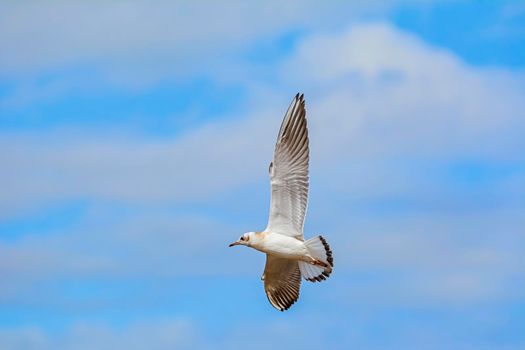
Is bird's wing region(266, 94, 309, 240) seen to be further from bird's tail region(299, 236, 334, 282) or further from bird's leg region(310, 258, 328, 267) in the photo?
bird's leg region(310, 258, 328, 267)

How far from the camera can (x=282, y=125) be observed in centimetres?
2181

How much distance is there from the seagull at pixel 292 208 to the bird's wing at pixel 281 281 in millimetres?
503

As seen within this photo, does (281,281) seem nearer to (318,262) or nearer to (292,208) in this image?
(318,262)

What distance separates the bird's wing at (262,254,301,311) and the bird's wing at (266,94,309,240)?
1.29 m

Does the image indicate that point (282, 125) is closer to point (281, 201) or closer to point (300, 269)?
point (281, 201)

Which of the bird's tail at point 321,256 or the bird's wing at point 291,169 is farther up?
the bird's wing at point 291,169

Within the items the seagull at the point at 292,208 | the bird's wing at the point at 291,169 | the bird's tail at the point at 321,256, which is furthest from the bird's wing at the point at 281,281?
the bird's wing at the point at 291,169

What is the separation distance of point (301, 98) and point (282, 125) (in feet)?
1.86

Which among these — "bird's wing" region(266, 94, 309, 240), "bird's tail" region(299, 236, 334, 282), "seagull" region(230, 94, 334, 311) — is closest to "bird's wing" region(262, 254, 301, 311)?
"seagull" region(230, 94, 334, 311)

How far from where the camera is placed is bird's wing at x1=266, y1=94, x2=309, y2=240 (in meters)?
21.8

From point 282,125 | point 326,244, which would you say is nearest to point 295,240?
point 326,244

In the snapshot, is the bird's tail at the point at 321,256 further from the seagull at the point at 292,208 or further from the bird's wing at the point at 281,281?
the bird's wing at the point at 281,281

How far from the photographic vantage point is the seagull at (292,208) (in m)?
21.8

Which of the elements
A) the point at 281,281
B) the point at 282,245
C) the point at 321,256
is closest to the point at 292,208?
the point at 282,245
